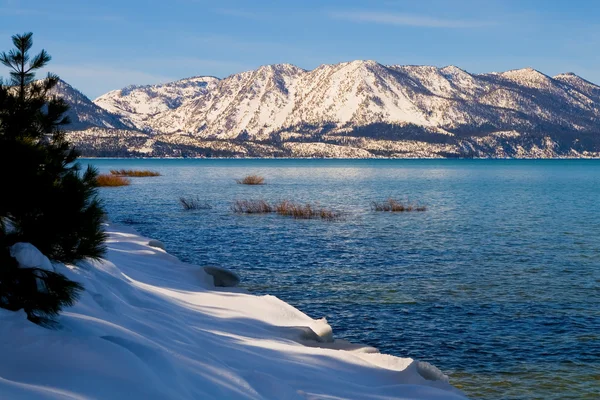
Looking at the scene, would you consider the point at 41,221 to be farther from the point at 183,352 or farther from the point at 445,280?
the point at 445,280

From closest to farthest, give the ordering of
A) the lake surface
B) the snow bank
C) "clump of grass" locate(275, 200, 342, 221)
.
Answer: the snow bank
the lake surface
"clump of grass" locate(275, 200, 342, 221)

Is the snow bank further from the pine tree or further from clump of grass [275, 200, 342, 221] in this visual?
clump of grass [275, 200, 342, 221]

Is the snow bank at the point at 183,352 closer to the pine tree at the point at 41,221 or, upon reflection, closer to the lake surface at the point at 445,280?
the pine tree at the point at 41,221

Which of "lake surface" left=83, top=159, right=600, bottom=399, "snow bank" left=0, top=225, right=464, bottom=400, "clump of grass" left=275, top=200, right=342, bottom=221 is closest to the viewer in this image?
"snow bank" left=0, top=225, right=464, bottom=400

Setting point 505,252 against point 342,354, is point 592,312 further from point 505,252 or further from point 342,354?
point 505,252

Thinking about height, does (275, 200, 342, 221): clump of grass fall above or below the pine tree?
below

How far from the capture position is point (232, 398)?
27.1 feet

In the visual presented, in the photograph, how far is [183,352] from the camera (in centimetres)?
973

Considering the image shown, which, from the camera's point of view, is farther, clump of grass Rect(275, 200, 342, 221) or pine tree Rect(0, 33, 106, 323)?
clump of grass Rect(275, 200, 342, 221)

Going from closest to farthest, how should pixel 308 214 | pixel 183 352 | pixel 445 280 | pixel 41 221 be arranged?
1. pixel 41 221
2. pixel 183 352
3. pixel 445 280
4. pixel 308 214

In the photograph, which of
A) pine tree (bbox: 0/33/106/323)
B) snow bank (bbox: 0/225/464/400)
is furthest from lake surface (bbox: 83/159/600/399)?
pine tree (bbox: 0/33/106/323)

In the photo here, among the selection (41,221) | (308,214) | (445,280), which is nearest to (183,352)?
(41,221)

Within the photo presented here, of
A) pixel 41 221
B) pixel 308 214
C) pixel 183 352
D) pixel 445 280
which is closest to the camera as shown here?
pixel 41 221

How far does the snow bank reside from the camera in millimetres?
6992
